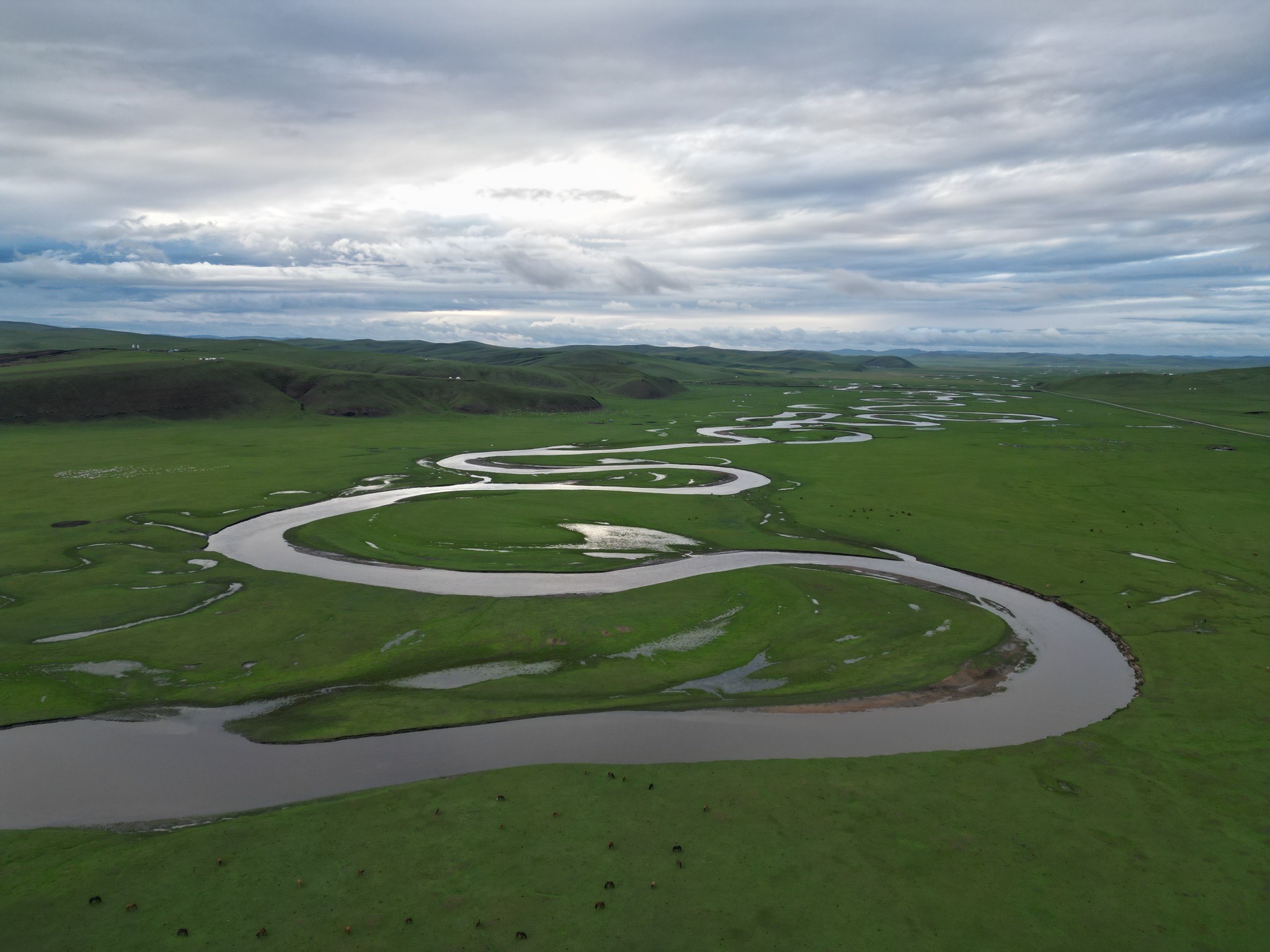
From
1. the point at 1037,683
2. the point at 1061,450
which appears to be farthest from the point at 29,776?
the point at 1061,450

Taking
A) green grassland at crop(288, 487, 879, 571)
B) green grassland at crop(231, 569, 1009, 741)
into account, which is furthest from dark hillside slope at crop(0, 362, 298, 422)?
green grassland at crop(231, 569, 1009, 741)

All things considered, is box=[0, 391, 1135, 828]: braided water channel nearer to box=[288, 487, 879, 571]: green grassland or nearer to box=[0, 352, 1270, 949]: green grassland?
box=[0, 352, 1270, 949]: green grassland

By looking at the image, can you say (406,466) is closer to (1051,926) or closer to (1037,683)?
(1037,683)

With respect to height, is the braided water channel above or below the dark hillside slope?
below

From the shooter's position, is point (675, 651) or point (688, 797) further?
point (675, 651)

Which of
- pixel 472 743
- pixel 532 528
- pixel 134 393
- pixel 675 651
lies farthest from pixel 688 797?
pixel 134 393

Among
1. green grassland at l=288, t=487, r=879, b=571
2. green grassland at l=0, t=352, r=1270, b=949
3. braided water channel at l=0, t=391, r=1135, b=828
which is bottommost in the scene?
braided water channel at l=0, t=391, r=1135, b=828

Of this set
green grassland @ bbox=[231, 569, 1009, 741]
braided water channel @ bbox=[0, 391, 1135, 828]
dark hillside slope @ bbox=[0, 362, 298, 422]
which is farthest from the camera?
dark hillside slope @ bbox=[0, 362, 298, 422]

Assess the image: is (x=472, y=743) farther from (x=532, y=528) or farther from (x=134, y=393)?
(x=134, y=393)
